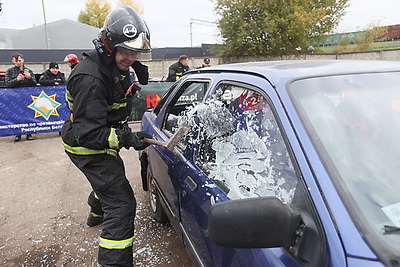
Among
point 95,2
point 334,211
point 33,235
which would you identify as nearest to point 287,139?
point 334,211

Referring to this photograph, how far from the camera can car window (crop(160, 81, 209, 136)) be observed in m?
2.48

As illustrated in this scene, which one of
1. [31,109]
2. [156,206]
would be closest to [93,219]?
[156,206]

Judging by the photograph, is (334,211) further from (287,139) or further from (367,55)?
(367,55)

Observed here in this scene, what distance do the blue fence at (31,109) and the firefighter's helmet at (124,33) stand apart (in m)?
5.03

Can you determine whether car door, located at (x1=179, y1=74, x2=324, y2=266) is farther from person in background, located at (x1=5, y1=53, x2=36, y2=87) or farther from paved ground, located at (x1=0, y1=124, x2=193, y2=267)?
person in background, located at (x1=5, y1=53, x2=36, y2=87)

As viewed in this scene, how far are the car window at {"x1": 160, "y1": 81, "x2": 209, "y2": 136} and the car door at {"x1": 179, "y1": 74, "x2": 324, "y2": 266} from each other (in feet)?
1.28

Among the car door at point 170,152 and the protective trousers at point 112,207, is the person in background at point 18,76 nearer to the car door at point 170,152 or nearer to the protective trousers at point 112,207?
the car door at point 170,152

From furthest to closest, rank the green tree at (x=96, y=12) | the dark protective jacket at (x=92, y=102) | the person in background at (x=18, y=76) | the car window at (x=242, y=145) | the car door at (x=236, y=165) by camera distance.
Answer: the green tree at (x=96, y=12) → the person in background at (x=18, y=76) → the dark protective jacket at (x=92, y=102) → the car window at (x=242, y=145) → the car door at (x=236, y=165)

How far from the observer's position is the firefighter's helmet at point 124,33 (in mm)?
2133

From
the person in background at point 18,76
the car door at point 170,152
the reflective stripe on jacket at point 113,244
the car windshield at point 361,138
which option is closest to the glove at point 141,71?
the car door at point 170,152

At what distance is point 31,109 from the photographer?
6504 millimetres

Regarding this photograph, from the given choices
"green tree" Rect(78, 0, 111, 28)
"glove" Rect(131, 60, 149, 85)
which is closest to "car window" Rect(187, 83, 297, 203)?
"glove" Rect(131, 60, 149, 85)

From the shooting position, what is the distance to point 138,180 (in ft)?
14.1

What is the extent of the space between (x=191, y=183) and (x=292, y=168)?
2.42 ft
